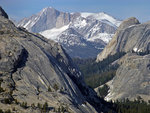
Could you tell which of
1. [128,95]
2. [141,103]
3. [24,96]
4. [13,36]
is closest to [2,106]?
[24,96]

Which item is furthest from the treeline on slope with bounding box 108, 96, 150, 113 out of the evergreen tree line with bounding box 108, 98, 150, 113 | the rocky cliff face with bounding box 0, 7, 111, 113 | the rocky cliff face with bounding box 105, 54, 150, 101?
the rocky cliff face with bounding box 0, 7, 111, 113

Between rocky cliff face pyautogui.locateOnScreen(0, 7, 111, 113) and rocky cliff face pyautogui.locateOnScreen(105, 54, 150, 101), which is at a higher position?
rocky cliff face pyautogui.locateOnScreen(0, 7, 111, 113)

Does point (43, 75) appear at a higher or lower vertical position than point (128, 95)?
higher

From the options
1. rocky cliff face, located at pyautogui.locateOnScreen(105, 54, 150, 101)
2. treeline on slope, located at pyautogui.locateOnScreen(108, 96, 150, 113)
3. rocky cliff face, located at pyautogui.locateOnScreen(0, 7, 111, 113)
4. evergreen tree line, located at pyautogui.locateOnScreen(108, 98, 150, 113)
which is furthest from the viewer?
rocky cliff face, located at pyautogui.locateOnScreen(105, 54, 150, 101)

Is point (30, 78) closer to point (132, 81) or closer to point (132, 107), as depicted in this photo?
point (132, 107)

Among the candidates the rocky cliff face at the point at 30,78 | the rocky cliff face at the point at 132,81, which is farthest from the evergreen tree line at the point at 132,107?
the rocky cliff face at the point at 30,78

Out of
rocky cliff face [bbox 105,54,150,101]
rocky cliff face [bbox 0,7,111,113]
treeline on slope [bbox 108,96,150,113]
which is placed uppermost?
rocky cliff face [bbox 0,7,111,113]

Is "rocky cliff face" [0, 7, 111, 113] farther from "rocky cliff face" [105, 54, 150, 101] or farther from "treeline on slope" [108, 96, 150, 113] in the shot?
"rocky cliff face" [105, 54, 150, 101]

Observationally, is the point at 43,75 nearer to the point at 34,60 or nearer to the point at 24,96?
the point at 34,60

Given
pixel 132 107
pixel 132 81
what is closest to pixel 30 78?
pixel 132 107
